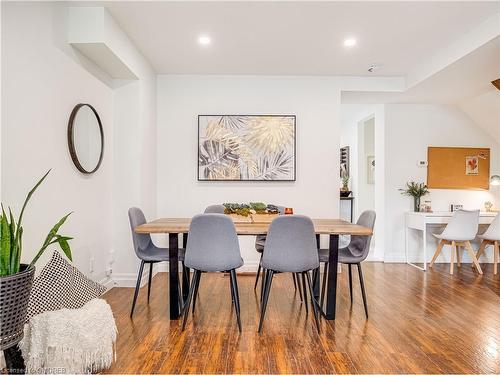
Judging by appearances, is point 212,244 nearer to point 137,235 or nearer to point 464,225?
point 137,235

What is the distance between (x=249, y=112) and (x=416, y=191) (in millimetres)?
2700

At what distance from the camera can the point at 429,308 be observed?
3016 mm

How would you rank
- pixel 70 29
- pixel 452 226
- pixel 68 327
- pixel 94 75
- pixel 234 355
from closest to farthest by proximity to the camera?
pixel 68 327 < pixel 234 355 < pixel 70 29 < pixel 94 75 < pixel 452 226

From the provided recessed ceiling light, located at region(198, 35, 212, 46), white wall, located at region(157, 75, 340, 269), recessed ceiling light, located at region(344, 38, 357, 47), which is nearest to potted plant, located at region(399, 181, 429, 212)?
white wall, located at region(157, 75, 340, 269)

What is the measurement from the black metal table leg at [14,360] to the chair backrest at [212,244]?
3.68 feet

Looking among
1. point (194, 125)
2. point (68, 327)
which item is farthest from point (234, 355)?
point (194, 125)

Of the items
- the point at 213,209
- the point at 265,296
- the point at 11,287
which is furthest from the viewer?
the point at 213,209

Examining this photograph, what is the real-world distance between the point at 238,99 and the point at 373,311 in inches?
115

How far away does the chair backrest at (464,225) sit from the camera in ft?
14.0

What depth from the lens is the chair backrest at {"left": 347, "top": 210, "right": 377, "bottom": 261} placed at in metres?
2.85

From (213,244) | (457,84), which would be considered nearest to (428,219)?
(457,84)

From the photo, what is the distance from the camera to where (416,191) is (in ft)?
16.2

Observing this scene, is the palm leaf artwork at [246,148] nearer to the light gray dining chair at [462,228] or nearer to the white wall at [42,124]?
the white wall at [42,124]

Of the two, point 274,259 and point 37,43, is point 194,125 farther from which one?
point 274,259
